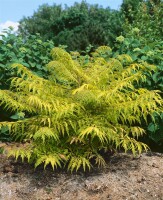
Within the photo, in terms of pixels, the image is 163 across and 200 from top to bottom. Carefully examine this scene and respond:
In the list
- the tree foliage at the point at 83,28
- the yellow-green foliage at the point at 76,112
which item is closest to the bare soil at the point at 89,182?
the yellow-green foliage at the point at 76,112

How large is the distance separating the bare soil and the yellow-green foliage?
17 centimetres

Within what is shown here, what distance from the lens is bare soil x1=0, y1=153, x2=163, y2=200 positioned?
4.90m

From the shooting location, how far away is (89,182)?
5.07 meters

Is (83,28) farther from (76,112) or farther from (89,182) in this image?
(89,182)

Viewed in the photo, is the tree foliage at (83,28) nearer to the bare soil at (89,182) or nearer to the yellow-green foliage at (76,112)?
the yellow-green foliage at (76,112)

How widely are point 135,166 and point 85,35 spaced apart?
11735 mm

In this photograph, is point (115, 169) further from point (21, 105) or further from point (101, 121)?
point (21, 105)

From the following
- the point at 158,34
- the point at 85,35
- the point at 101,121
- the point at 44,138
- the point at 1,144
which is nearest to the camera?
the point at 44,138

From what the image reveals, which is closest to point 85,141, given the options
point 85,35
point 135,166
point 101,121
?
point 101,121

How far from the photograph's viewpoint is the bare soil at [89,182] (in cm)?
490

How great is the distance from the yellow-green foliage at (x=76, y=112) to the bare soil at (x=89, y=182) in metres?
0.17

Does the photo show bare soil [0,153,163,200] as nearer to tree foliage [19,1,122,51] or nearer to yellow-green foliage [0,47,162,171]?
yellow-green foliage [0,47,162,171]

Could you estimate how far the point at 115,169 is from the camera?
5328 millimetres

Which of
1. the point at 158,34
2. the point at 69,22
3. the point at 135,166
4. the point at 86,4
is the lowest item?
the point at 135,166
